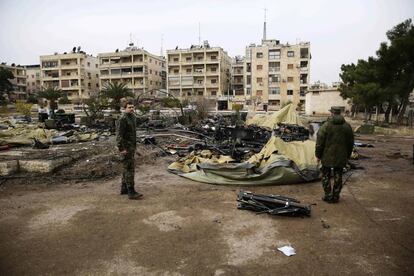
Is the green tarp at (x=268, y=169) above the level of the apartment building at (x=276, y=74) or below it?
below

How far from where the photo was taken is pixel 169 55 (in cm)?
6438

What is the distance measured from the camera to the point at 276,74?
193 ft

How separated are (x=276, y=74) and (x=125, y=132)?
2214 inches

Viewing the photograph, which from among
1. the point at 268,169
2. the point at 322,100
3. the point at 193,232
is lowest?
the point at 193,232

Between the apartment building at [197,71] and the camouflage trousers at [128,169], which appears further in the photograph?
the apartment building at [197,71]

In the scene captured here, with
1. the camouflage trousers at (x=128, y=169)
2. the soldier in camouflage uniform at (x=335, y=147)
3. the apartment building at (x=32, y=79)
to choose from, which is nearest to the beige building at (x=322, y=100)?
the soldier in camouflage uniform at (x=335, y=147)

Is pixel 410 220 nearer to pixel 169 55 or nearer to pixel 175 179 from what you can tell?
pixel 175 179

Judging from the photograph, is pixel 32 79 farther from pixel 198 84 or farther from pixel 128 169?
pixel 128 169

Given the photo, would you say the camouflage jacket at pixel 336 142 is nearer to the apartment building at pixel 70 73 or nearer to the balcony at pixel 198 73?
the balcony at pixel 198 73

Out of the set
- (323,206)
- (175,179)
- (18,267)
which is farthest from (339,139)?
(18,267)

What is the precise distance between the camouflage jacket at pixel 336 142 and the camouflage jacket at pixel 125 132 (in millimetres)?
3521

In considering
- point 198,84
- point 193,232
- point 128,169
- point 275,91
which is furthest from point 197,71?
point 193,232

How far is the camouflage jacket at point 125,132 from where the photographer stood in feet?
18.9

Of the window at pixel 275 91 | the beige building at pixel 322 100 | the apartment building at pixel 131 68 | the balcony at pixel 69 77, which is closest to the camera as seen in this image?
the beige building at pixel 322 100
